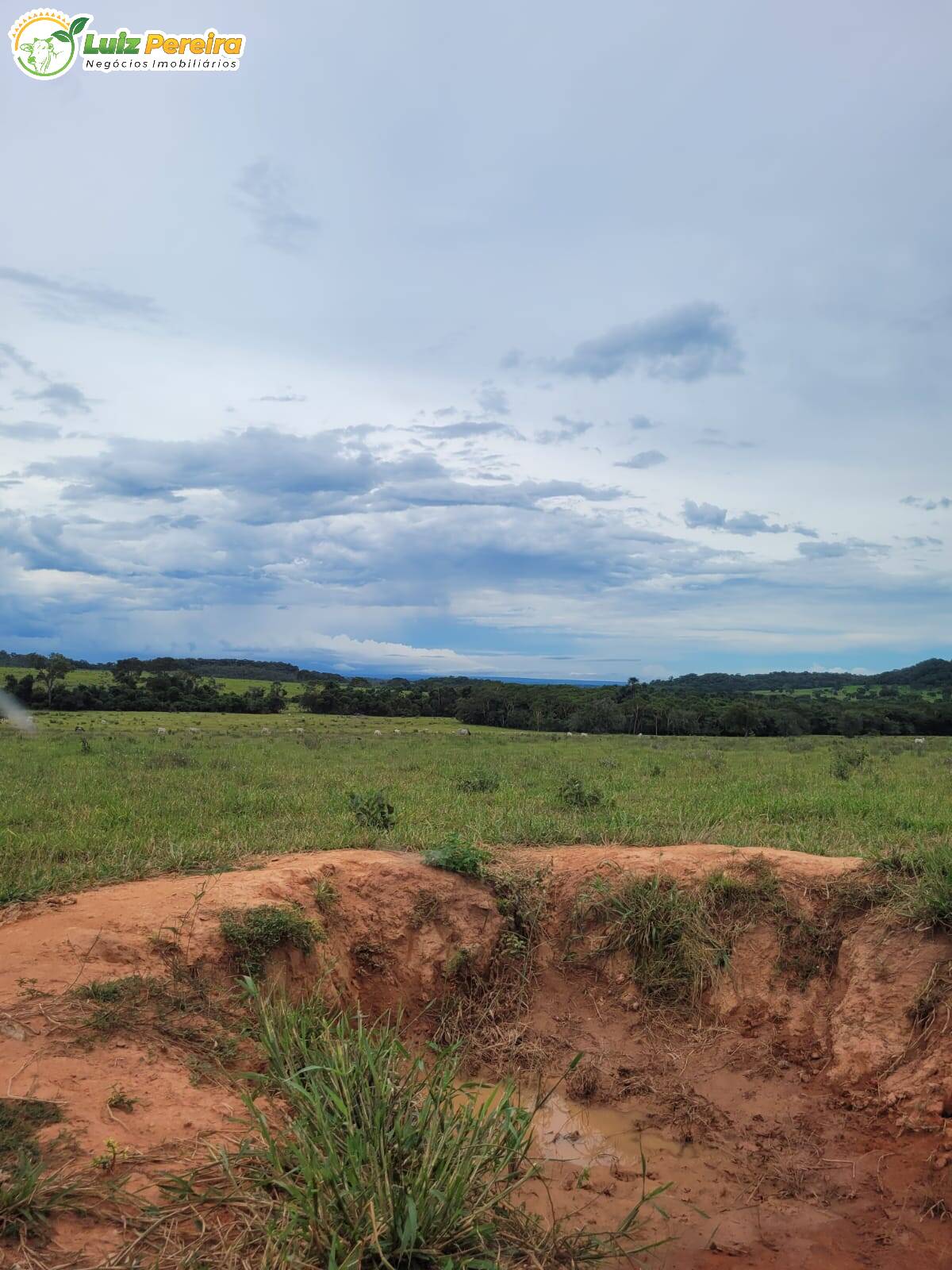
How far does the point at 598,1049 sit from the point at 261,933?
2623 mm

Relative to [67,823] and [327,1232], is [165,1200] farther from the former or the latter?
[67,823]

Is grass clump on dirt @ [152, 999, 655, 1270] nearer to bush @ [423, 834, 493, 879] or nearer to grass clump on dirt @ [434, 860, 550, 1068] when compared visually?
grass clump on dirt @ [434, 860, 550, 1068]

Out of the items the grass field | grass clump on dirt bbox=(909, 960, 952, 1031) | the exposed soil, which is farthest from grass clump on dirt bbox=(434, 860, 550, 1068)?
grass clump on dirt bbox=(909, 960, 952, 1031)

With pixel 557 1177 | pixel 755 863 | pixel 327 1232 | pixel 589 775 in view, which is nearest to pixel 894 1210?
pixel 557 1177

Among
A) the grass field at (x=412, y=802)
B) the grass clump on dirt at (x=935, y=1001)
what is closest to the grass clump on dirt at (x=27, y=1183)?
the grass field at (x=412, y=802)

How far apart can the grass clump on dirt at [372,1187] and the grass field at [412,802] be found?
388cm

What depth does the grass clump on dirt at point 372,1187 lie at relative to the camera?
9.46ft

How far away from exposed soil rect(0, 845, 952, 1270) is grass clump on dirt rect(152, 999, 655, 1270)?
0.36 metres

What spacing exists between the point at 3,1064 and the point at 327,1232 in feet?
6.36

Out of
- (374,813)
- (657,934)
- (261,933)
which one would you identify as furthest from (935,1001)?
(374,813)

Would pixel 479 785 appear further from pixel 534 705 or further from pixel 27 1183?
pixel 534 705

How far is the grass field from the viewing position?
788 centimetres

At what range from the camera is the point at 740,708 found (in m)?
46.0

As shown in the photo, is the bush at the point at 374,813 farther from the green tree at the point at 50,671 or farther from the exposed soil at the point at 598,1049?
the green tree at the point at 50,671
